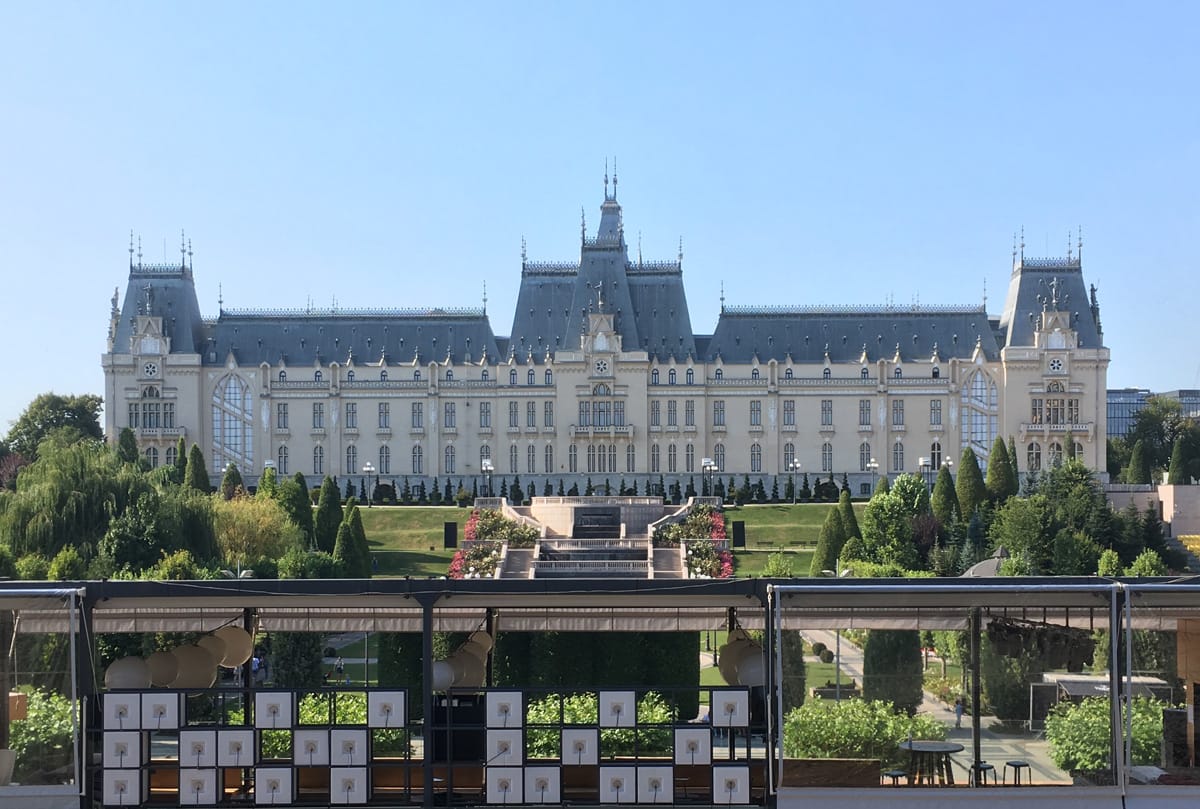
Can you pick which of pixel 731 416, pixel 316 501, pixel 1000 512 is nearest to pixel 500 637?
pixel 1000 512

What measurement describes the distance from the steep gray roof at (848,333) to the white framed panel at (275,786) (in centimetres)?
7309

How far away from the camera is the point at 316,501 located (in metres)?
77.2

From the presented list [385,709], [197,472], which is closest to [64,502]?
[197,472]

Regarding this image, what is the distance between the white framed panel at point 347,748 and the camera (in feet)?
46.9

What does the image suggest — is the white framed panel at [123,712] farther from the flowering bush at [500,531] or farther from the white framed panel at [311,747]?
the flowering bush at [500,531]

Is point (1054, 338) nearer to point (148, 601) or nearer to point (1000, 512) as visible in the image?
point (1000, 512)

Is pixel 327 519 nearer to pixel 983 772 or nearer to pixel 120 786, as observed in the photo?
pixel 120 786

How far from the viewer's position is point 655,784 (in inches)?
566

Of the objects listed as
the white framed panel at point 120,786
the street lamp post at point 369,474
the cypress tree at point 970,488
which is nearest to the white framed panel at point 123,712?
the white framed panel at point 120,786

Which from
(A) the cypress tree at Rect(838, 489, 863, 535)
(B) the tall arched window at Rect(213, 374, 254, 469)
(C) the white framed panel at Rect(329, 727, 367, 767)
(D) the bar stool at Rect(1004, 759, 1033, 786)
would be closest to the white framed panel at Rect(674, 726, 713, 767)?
(D) the bar stool at Rect(1004, 759, 1033, 786)

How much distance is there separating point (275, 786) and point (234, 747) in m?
0.54

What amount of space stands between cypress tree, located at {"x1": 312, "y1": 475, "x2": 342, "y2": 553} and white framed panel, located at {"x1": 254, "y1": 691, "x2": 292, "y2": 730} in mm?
48038

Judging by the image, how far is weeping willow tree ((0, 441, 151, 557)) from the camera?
46500 mm

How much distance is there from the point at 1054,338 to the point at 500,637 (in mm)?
64778
